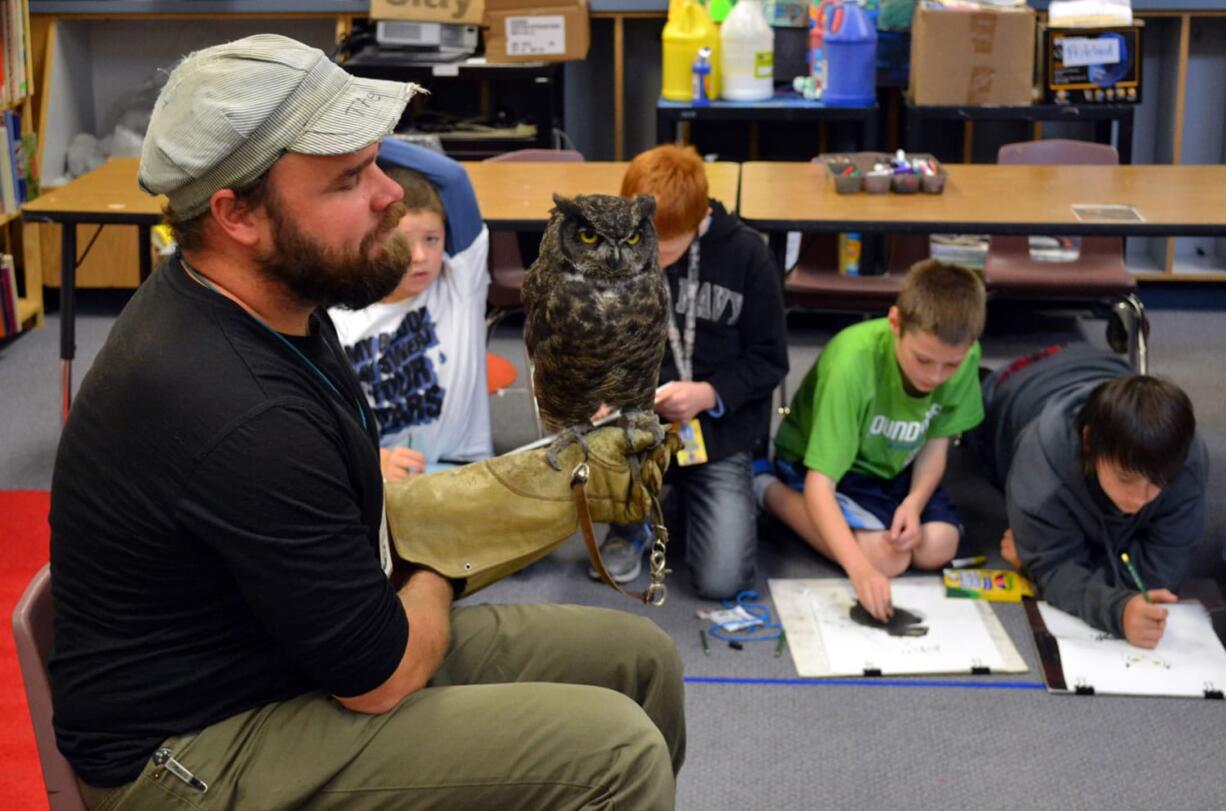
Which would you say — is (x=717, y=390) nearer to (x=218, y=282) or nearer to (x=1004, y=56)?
(x=218, y=282)

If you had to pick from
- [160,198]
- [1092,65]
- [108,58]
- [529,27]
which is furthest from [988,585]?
[108,58]

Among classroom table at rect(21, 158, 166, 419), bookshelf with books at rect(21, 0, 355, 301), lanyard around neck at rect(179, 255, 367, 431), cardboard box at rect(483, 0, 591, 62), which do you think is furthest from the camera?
bookshelf with books at rect(21, 0, 355, 301)

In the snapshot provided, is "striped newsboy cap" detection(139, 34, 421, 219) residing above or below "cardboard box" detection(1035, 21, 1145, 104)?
below

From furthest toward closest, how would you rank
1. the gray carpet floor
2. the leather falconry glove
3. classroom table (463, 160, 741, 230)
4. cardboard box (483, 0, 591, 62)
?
cardboard box (483, 0, 591, 62)
classroom table (463, 160, 741, 230)
the gray carpet floor
the leather falconry glove

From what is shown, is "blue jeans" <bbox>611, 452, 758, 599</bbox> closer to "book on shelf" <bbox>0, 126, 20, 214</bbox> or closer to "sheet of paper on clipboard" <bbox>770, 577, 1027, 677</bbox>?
"sheet of paper on clipboard" <bbox>770, 577, 1027, 677</bbox>

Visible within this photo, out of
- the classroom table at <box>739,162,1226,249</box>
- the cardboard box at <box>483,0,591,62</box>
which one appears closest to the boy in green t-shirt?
the classroom table at <box>739,162,1226,249</box>

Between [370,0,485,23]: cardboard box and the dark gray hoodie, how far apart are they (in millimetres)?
2760

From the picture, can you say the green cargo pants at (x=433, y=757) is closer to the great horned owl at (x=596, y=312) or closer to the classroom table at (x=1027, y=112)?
the great horned owl at (x=596, y=312)

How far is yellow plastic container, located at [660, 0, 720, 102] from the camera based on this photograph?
15.7 feet

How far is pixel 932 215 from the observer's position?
10.9ft

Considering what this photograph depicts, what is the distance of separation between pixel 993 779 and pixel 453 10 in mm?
3406

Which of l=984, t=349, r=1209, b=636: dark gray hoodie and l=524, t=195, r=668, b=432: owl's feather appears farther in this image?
l=984, t=349, r=1209, b=636: dark gray hoodie

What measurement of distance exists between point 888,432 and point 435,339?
3.31 feet

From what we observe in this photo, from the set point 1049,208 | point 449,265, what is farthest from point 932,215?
point 449,265
